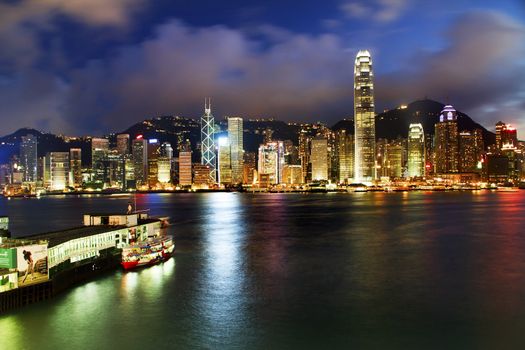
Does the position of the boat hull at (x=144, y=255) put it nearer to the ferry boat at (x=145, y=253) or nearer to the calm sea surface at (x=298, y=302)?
the ferry boat at (x=145, y=253)

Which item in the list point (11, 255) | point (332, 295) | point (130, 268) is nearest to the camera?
point (11, 255)

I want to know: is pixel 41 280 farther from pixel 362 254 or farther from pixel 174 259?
pixel 362 254

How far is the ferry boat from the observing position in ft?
99.4

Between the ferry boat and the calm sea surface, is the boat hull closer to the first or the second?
the ferry boat

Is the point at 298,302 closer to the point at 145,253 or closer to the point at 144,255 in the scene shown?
the point at 144,255

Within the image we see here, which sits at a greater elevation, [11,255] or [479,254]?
[11,255]

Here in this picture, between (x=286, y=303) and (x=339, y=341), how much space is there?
5.08m

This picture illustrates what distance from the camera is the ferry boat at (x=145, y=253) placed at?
30297 mm

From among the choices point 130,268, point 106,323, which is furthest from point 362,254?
point 106,323

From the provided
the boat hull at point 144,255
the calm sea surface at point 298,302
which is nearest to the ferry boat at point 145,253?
the boat hull at point 144,255

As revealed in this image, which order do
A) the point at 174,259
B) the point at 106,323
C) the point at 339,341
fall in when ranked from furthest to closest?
the point at 174,259 → the point at 106,323 → the point at 339,341

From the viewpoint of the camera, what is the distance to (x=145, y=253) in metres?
31.3

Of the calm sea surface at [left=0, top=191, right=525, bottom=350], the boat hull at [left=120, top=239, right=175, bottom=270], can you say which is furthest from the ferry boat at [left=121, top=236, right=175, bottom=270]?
the calm sea surface at [left=0, top=191, right=525, bottom=350]

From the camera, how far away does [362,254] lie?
36094 mm
